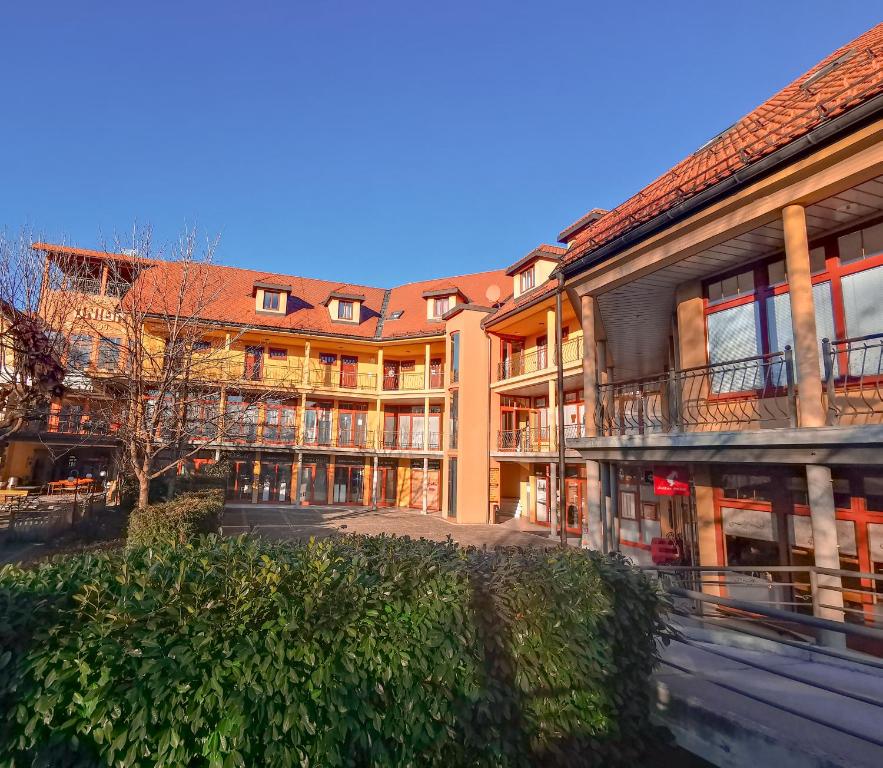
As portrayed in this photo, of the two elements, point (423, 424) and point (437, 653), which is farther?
point (423, 424)

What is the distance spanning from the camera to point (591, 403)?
1000 centimetres

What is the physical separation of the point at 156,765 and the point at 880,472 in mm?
8288

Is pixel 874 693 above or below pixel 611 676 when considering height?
below

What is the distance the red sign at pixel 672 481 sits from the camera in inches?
419

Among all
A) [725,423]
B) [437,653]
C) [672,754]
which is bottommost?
[672,754]

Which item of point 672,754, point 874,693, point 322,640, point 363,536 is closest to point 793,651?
point 874,693

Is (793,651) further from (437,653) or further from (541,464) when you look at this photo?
(541,464)

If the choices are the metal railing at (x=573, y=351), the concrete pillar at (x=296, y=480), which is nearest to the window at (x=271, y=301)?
the concrete pillar at (x=296, y=480)

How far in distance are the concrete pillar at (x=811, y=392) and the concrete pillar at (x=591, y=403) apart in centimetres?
375

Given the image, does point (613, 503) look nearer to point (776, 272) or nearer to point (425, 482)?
point (776, 272)

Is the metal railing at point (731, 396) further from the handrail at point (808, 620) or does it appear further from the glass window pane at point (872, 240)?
the handrail at point (808, 620)

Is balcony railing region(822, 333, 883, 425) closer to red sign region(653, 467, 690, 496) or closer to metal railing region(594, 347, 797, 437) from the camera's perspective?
metal railing region(594, 347, 797, 437)

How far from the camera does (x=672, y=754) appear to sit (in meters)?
4.06

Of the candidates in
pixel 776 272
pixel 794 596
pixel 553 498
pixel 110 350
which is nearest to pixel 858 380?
pixel 776 272
